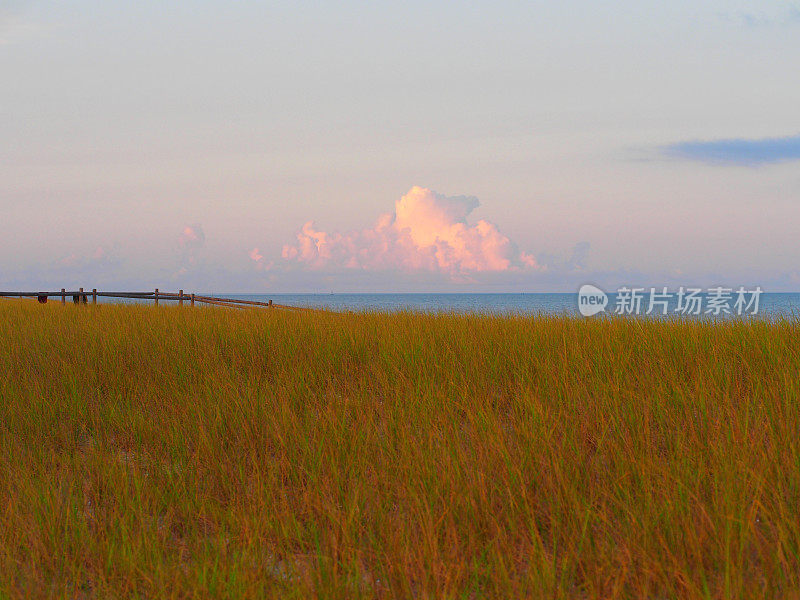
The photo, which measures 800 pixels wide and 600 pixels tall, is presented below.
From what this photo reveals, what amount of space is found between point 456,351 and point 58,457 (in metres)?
4.64

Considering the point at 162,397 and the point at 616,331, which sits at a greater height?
the point at 616,331

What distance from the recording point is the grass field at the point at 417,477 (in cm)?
318

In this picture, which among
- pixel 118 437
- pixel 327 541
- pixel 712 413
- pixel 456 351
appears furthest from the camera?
pixel 456 351

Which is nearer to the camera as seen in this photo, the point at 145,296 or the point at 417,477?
the point at 417,477

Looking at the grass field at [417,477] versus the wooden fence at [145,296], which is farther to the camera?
the wooden fence at [145,296]

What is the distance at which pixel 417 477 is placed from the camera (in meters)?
4.10

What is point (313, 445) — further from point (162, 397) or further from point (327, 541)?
point (162, 397)

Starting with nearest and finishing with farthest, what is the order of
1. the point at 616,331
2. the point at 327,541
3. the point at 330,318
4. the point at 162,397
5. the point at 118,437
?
the point at 327,541 < the point at 118,437 < the point at 162,397 < the point at 616,331 < the point at 330,318

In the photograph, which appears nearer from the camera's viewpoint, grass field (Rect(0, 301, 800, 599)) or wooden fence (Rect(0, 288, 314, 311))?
grass field (Rect(0, 301, 800, 599))

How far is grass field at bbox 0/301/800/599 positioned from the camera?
3178 mm

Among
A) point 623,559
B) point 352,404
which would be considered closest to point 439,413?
point 352,404

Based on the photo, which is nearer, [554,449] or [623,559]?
[623,559]

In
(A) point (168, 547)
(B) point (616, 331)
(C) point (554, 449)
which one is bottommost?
(A) point (168, 547)

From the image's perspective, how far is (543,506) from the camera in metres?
3.81
